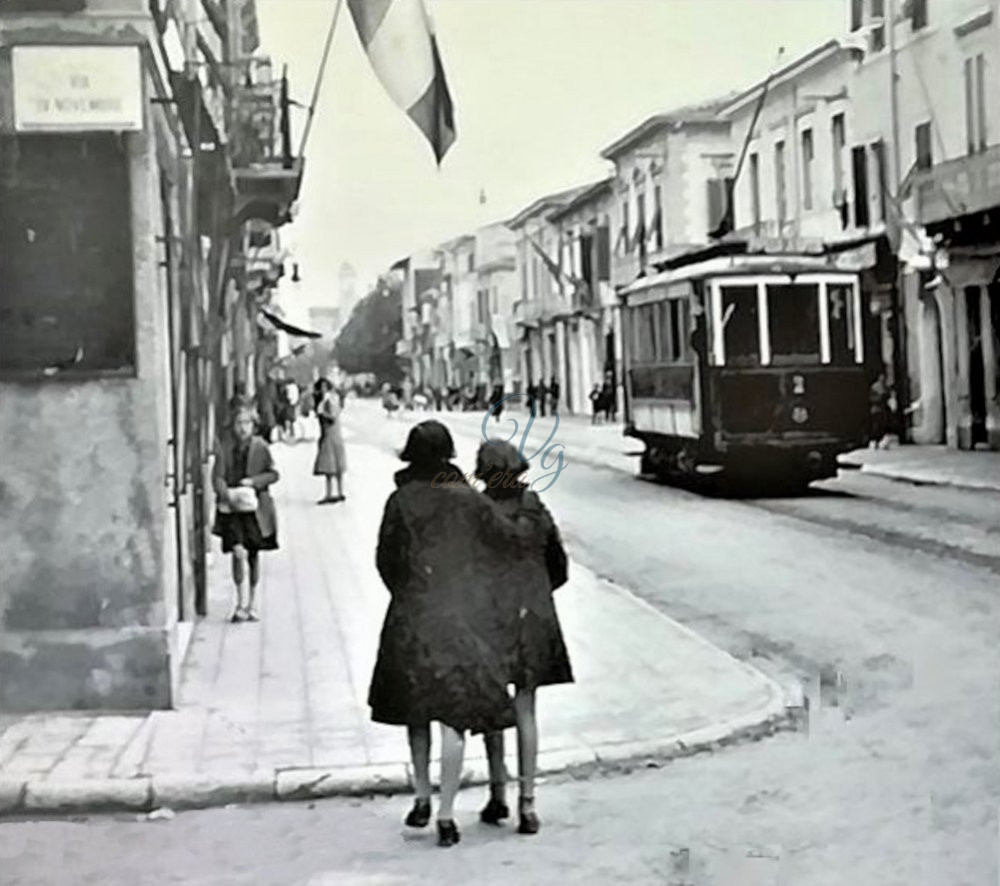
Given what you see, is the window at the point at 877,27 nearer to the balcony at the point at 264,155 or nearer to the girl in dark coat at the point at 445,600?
the balcony at the point at 264,155

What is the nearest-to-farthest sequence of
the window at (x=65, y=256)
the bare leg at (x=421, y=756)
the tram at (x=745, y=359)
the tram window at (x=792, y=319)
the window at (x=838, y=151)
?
1. the bare leg at (x=421, y=756)
2. the window at (x=65, y=256)
3. the tram at (x=745, y=359)
4. the window at (x=838, y=151)
5. the tram window at (x=792, y=319)

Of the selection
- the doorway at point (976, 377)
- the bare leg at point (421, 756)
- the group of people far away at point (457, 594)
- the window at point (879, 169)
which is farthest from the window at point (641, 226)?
the bare leg at point (421, 756)

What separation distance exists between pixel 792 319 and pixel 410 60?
88.5 inches

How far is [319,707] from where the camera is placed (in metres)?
4.97

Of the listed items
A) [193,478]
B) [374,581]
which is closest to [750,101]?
[374,581]

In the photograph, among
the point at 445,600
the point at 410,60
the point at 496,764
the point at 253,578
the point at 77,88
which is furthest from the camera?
the point at 253,578

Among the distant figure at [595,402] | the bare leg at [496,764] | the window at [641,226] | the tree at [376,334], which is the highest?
the window at [641,226]

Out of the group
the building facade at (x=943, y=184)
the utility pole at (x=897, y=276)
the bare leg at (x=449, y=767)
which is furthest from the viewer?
the utility pole at (x=897, y=276)

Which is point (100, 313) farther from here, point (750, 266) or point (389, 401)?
point (750, 266)

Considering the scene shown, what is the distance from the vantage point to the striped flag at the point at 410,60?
4.55m

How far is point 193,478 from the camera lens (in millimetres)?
6316

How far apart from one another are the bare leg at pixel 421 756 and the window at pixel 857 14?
7.41ft

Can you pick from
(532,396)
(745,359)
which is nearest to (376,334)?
(532,396)

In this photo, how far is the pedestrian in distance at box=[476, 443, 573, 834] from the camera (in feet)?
13.8
